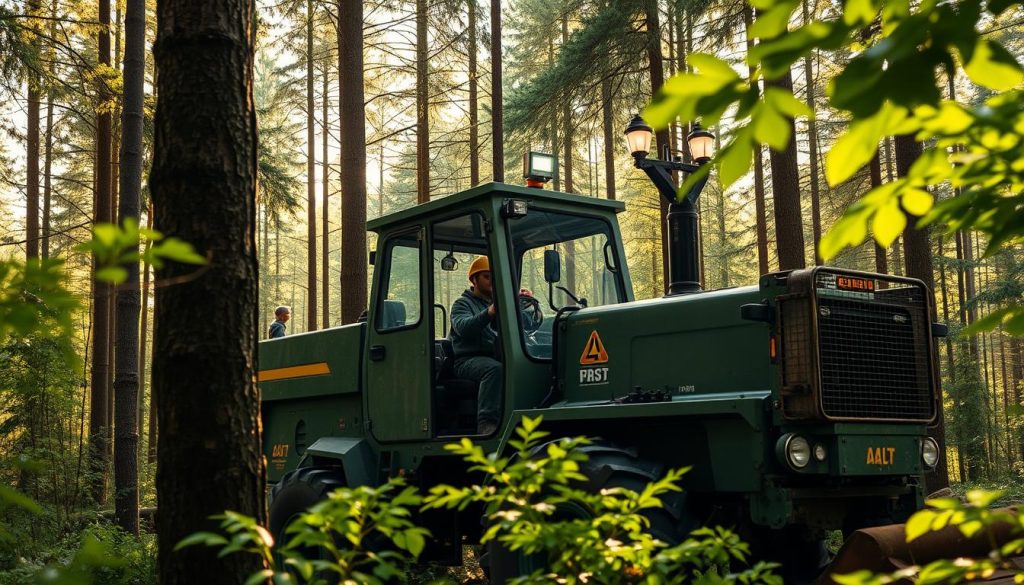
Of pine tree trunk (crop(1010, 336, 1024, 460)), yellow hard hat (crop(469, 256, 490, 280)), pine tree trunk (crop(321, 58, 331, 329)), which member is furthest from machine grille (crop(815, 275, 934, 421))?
pine tree trunk (crop(1010, 336, 1024, 460))

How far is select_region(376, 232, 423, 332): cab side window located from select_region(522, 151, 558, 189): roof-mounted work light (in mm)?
959

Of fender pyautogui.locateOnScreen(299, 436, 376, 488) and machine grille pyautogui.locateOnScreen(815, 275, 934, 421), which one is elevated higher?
machine grille pyautogui.locateOnScreen(815, 275, 934, 421)

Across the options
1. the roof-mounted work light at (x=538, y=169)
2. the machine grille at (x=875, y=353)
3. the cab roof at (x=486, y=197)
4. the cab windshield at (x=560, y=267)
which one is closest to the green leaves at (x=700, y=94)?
the machine grille at (x=875, y=353)

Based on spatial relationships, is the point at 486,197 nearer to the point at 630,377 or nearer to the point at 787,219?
the point at 630,377

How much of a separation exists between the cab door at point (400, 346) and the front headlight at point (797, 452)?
9.54 feet

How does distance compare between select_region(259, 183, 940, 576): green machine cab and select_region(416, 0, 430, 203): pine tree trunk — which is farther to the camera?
select_region(416, 0, 430, 203): pine tree trunk

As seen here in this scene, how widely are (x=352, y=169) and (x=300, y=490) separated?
8068mm

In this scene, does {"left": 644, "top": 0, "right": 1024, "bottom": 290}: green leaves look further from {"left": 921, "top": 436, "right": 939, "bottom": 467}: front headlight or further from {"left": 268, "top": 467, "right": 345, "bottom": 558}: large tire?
{"left": 268, "top": 467, "right": 345, "bottom": 558}: large tire

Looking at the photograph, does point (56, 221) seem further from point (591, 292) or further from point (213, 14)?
point (213, 14)

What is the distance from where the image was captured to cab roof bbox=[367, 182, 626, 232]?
23.6 feet

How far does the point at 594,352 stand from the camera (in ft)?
22.5

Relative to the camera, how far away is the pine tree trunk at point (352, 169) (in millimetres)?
14742

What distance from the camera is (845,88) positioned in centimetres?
161

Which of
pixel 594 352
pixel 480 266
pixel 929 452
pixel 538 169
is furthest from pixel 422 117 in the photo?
pixel 929 452
